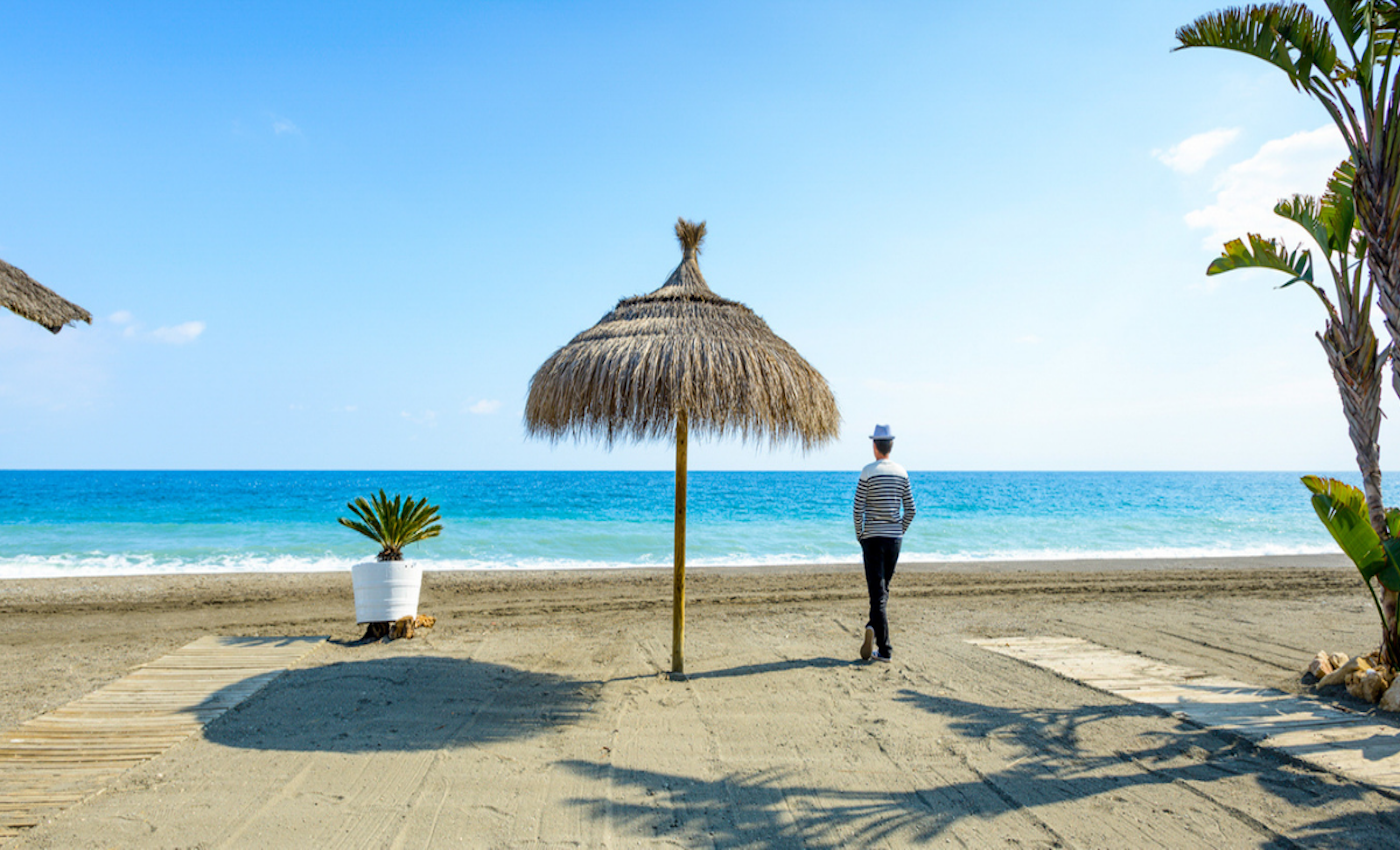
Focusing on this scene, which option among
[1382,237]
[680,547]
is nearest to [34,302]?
[680,547]

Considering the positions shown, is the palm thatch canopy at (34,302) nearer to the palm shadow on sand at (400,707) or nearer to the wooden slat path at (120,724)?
the wooden slat path at (120,724)

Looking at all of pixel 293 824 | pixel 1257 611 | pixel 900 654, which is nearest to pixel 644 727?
pixel 293 824

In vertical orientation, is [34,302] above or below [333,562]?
above

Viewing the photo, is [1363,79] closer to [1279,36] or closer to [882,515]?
[1279,36]

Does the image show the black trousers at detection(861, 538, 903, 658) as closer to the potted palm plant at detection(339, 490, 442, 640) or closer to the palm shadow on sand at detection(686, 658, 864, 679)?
the palm shadow on sand at detection(686, 658, 864, 679)

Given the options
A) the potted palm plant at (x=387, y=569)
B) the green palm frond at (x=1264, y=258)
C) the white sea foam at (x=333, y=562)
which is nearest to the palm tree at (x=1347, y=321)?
the green palm frond at (x=1264, y=258)

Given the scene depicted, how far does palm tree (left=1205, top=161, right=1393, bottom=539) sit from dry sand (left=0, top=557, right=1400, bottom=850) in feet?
5.55

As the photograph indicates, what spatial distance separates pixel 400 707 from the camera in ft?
15.1

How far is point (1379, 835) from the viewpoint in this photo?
284cm

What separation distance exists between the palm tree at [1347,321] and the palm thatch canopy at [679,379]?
3189 millimetres

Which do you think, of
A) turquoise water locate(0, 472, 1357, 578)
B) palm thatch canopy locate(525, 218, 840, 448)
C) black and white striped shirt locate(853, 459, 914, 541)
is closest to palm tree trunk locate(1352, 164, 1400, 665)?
black and white striped shirt locate(853, 459, 914, 541)

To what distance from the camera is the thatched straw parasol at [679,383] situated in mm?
4695

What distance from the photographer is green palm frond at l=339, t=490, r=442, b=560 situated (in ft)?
21.6

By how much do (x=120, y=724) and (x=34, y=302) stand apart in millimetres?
2440
